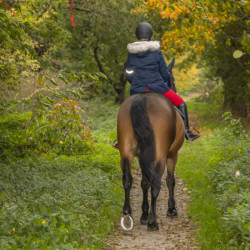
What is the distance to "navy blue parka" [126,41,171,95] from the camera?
253 inches

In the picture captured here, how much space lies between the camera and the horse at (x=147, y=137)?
234 inches

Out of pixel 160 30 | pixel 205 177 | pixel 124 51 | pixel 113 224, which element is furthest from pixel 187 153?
pixel 124 51

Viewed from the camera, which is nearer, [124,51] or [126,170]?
[126,170]

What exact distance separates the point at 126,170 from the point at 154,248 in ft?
4.10

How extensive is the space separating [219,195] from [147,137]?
1829 millimetres

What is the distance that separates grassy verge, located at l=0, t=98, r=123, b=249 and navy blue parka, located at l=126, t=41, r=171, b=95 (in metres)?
2.06

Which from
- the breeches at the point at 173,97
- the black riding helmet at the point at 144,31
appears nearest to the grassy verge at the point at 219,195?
the breeches at the point at 173,97

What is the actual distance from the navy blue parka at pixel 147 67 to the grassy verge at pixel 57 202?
2065 millimetres

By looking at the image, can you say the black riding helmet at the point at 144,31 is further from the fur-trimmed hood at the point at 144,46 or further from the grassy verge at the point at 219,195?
the grassy verge at the point at 219,195

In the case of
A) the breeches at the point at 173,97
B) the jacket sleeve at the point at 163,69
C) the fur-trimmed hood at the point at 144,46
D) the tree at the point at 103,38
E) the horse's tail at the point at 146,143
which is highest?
the fur-trimmed hood at the point at 144,46

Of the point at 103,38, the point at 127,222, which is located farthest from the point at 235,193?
the point at 103,38

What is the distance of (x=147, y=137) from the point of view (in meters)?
5.93

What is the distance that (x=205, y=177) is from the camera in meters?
9.84

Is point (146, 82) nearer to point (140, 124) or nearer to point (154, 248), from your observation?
point (140, 124)
